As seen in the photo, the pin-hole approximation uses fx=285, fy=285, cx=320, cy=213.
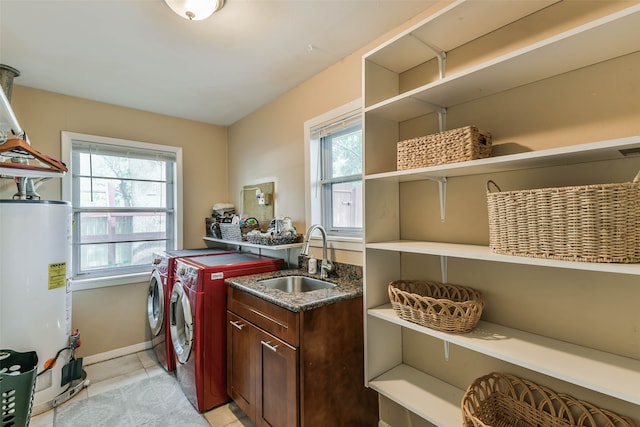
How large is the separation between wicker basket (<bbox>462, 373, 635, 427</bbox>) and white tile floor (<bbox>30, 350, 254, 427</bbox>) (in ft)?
4.60

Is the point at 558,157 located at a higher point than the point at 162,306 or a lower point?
higher

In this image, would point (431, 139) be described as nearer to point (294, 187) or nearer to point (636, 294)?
point (636, 294)

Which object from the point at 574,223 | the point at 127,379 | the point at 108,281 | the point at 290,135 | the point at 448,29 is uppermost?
the point at 448,29

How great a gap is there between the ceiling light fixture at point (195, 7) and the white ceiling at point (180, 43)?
0.10 metres

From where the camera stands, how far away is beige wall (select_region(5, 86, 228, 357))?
2467 mm

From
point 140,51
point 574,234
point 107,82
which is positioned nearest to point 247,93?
point 140,51

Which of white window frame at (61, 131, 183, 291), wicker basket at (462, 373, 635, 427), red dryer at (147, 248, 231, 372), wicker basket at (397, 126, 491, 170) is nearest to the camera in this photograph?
wicker basket at (462, 373, 635, 427)

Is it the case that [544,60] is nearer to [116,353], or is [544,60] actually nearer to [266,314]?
[266,314]

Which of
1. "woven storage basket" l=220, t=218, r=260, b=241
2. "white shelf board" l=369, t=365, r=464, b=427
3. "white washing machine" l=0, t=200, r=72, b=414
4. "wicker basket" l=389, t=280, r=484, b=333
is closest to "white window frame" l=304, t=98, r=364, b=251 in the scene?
"woven storage basket" l=220, t=218, r=260, b=241

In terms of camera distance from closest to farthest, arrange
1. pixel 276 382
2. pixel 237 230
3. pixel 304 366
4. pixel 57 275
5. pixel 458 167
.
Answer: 1. pixel 458 167
2. pixel 304 366
3. pixel 276 382
4. pixel 57 275
5. pixel 237 230

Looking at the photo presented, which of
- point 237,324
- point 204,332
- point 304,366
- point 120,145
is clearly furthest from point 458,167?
point 120,145

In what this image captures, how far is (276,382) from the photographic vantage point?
151 cm

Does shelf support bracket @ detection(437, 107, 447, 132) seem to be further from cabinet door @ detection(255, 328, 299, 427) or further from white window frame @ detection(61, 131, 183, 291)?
white window frame @ detection(61, 131, 183, 291)

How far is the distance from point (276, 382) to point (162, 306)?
144 centimetres
